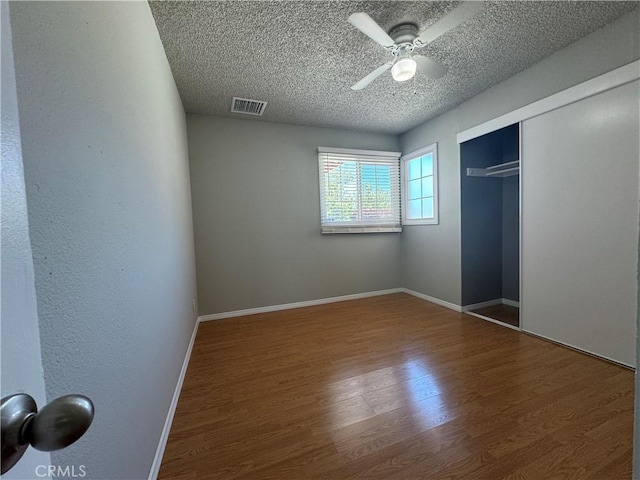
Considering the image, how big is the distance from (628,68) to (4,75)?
3058 millimetres

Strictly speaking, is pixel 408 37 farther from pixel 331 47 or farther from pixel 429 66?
pixel 331 47

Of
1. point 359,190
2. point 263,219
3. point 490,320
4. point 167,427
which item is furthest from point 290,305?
point 490,320

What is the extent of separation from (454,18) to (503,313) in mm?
3109

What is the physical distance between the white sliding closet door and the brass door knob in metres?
2.89

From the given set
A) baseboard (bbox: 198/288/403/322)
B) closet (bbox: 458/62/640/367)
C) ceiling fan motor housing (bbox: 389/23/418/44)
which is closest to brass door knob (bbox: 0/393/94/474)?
ceiling fan motor housing (bbox: 389/23/418/44)

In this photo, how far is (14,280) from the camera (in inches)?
13.1

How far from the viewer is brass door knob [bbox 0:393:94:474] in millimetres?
290

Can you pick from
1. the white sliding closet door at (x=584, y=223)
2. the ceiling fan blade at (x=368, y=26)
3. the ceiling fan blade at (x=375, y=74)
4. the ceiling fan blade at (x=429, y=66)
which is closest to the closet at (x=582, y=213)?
the white sliding closet door at (x=584, y=223)

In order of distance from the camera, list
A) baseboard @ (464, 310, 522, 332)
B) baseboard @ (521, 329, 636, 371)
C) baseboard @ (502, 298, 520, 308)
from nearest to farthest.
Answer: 1. baseboard @ (521, 329, 636, 371)
2. baseboard @ (464, 310, 522, 332)
3. baseboard @ (502, 298, 520, 308)

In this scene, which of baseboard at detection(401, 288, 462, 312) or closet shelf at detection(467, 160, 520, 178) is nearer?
closet shelf at detection(467, 160, 520, 178)

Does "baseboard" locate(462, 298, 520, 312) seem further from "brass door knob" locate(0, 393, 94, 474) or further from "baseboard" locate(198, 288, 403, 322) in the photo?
"brass door knob" locate(0, 393, 94, 474)

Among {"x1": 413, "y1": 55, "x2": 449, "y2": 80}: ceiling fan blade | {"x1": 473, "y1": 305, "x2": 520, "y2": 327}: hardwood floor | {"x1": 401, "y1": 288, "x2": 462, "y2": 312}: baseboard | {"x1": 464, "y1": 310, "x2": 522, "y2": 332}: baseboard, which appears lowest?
{"x1": 473, "y1": 305, "x2": 520, "y2": 327}: hardwood floor

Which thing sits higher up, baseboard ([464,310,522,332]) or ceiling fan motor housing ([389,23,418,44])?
ceiling fan motor housing ([389,23,418,44])

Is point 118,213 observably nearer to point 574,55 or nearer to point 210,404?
point 210,404
